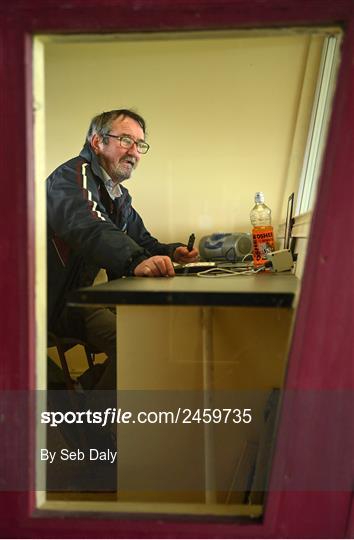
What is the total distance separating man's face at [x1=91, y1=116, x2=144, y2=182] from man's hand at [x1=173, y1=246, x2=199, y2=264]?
0.99 feet

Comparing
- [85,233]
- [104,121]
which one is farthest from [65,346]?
[104,121]

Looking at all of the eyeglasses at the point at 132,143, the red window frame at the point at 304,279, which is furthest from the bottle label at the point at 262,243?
the red window frame at the point at 304,279

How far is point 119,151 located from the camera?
66.2 inches

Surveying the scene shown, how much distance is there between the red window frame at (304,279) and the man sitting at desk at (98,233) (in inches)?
4.8

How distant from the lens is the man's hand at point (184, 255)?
161 cm

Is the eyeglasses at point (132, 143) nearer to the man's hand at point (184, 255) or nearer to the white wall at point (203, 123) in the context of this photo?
the white wall at point (203, 123)

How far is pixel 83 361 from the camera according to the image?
1347 mm

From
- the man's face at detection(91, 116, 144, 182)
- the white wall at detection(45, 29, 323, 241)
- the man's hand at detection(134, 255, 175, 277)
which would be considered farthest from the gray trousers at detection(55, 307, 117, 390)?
the man's face at detection(91, 116, 144, 182)

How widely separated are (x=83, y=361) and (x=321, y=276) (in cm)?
76

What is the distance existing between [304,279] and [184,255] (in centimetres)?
84

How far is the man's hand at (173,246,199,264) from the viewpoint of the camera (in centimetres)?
Result: 161

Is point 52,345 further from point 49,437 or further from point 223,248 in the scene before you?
point 223,248

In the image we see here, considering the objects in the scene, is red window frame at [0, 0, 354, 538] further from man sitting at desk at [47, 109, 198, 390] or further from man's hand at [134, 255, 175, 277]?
man's hand at [134, 255, 175, 277]

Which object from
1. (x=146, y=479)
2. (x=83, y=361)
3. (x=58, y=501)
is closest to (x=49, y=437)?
(x=58, y=501)
